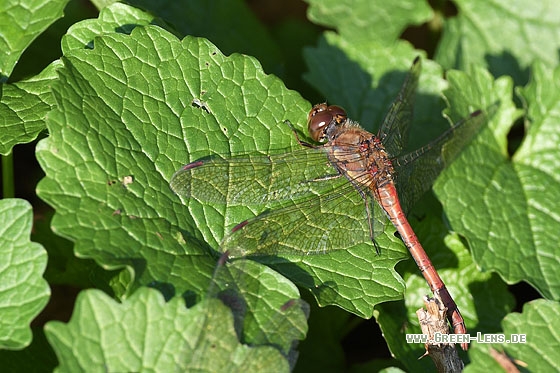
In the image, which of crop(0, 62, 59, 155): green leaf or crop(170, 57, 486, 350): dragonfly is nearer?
crop(170, 57, 486, 350): dragonfly

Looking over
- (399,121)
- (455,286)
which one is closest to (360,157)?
(399,121)

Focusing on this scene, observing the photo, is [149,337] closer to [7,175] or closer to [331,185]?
[331,185]

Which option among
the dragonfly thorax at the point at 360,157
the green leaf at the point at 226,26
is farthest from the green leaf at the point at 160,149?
the green leaf at the point at 226,26

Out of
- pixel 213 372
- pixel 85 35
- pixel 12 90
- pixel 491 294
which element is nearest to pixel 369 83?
pixel 491 294

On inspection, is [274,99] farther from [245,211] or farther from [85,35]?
[85,35]

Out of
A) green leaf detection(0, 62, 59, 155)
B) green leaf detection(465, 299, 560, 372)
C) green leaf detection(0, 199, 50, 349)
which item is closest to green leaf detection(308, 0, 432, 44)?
green leaf detection(0, 62, 59, 155)

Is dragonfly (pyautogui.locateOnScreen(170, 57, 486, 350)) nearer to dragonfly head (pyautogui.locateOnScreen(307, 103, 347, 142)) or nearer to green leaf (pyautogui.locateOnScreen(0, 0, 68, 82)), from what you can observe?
dragonfly head (pyautogui.locateOnScreen(307, 103, 347, 142))
